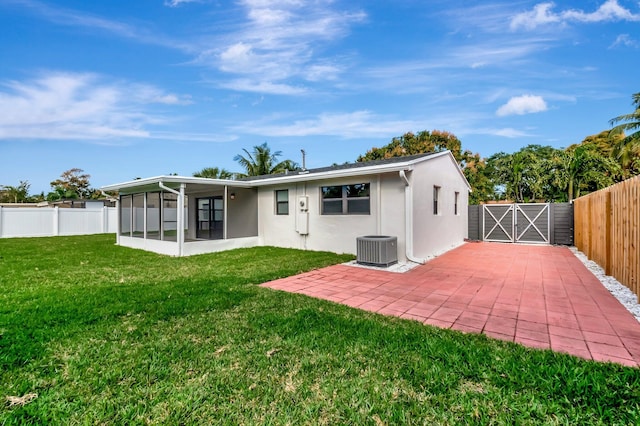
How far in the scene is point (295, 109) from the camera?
14961mm

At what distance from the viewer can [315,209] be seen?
33.8 feet

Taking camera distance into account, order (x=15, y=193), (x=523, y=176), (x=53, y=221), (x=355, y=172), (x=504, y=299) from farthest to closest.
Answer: (x=15, y=193) < (x=523, y=176) < (x=53, y=221) < (x=355, y=172) < (x=504, y=299)

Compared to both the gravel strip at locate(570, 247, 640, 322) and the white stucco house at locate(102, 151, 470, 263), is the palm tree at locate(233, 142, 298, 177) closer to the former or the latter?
the white stucco house at locate(102, 151, 470, 263)

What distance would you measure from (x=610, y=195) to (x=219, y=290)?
808cm

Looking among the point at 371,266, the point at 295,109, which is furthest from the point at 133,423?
the point at 295,109

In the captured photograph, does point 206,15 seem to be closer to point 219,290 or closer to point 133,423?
point 219,290

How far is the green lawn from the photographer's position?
210 centimetres

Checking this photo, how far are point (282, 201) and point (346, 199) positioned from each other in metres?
2.83

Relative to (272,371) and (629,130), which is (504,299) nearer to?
(272,371)

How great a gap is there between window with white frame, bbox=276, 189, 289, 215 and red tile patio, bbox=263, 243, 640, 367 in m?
4.39

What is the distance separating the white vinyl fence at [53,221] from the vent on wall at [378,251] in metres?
15.4

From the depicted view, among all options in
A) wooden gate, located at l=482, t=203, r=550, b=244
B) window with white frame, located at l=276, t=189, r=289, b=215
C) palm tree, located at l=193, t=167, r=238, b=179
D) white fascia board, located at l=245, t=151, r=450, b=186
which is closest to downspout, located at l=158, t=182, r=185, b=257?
white fascia board, located at l=245, t=151, r=450, b=186

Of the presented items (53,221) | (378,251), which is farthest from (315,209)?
(53,221)

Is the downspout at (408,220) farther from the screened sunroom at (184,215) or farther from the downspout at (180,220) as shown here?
the downspout at (180,220)
